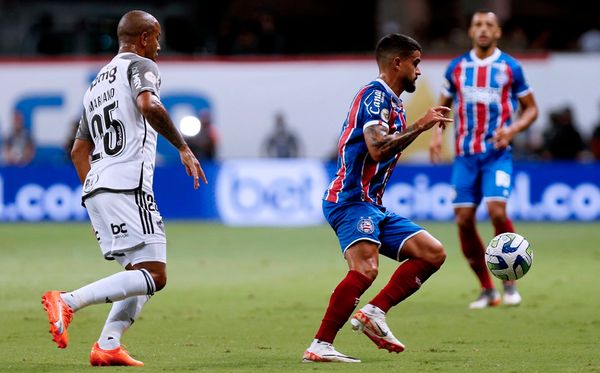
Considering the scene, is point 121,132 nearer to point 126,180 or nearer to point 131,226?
point 126,180

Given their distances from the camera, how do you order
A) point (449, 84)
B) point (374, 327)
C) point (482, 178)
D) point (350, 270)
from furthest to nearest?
point (449, 84), point (482, 178), point (350, 270), point (374, 327)

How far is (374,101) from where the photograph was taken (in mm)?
7887

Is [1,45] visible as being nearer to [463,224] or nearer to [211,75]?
[211,75]

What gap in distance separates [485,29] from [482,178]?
1377 millimetres

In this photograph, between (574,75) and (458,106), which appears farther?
(574,75)

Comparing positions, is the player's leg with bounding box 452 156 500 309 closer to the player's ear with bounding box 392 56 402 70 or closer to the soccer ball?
the soccer ball

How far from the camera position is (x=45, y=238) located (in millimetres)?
19531

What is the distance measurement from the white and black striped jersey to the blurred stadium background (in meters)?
14.3

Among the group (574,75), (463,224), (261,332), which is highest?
(574,75)

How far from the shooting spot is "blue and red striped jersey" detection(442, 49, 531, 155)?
11602 mm

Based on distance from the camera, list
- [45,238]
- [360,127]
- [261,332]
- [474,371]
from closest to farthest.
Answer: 1. [474,371]
2. [360,127]
3. [261,332]
4. [45,238]

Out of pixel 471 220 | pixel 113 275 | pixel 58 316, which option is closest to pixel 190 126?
pixel 471 220

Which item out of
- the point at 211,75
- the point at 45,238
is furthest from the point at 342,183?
the point at 211,75

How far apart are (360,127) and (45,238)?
12355 mm
